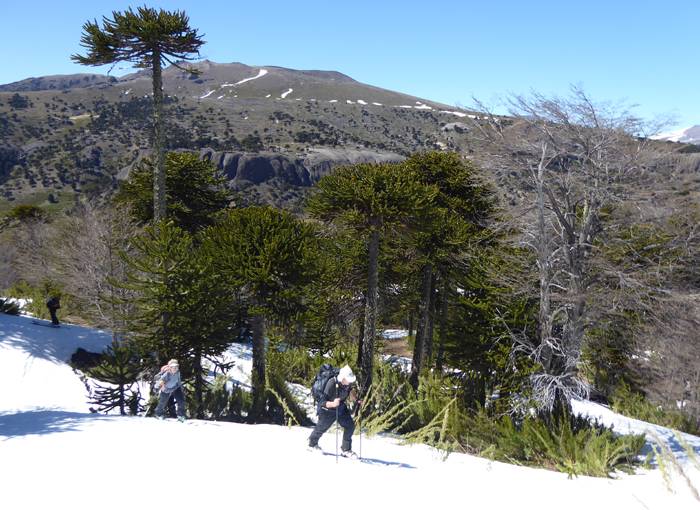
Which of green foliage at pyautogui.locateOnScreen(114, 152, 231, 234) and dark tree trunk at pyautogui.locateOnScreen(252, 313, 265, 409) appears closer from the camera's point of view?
dark tree trunk at pyautogui.locateOnScreen(252, 313, 265, 409)

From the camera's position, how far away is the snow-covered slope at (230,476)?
427 centimetres

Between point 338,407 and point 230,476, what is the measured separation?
1.97 meters

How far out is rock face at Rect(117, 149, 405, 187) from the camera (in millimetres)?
85500

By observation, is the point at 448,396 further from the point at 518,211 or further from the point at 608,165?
the point at 608,165

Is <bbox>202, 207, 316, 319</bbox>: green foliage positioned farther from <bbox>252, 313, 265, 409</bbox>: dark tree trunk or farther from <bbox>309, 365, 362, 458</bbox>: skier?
<bbox>309, 365, 362, 458</bbox>: skier

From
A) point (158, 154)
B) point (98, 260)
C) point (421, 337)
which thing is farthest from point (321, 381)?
point (98, 260)

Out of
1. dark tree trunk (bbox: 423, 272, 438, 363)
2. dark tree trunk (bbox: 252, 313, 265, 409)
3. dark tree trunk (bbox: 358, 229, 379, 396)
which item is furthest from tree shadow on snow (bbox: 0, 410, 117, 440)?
dark tree trunk (bbox: 423, 272, 438, 363)

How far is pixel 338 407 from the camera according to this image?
20.8 ft

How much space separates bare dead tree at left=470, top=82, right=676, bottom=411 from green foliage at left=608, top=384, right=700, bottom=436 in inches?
252

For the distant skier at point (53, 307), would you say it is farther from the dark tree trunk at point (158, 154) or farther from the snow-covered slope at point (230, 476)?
the snow-covered slope at point (230, 476)

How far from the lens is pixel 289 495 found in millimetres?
4438

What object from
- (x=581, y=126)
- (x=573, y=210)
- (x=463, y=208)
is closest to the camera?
(x=581, y=126)

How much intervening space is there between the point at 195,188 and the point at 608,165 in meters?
14.8

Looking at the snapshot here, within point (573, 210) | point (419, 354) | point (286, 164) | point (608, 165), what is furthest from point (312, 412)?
point (286, 164)
